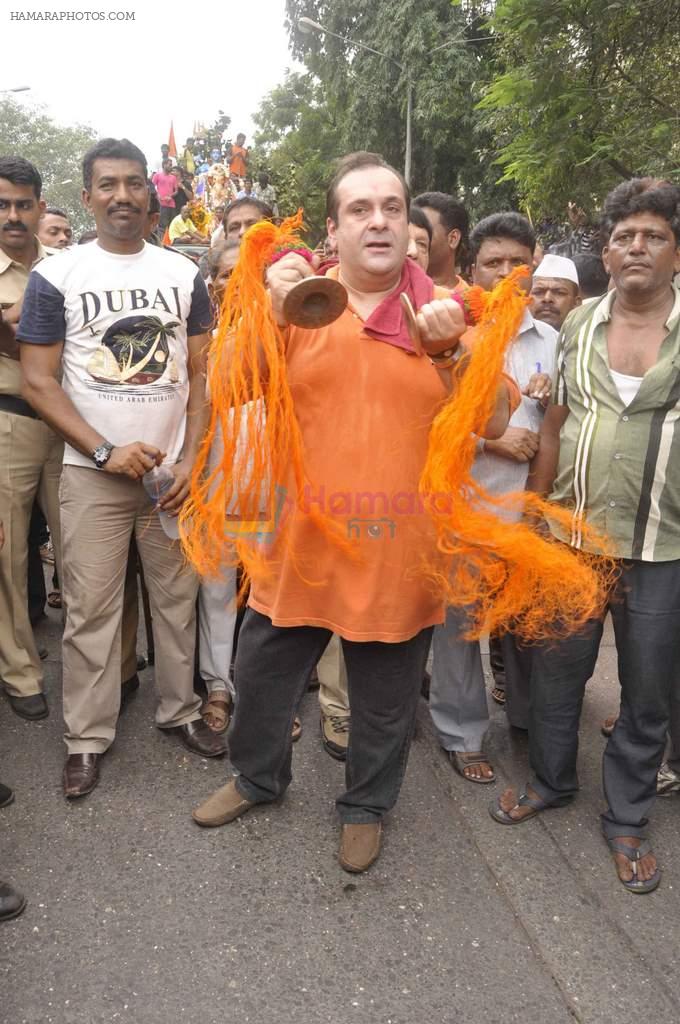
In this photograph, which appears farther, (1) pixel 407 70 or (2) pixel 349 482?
(1) pixel 407 70

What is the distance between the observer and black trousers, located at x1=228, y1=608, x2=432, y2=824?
2.54 m

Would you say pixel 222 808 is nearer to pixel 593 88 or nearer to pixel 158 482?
pixel 158 482

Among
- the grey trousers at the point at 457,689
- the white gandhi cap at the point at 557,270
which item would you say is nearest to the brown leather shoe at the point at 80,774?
the grey trousers at the point at 457,689

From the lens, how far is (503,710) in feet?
12.5

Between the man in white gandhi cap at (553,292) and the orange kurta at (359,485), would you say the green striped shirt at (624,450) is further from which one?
the man in white gandhi cap at (553,292)

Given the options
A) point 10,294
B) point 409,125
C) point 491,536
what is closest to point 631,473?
point 491,536

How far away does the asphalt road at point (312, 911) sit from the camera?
213 centimetres

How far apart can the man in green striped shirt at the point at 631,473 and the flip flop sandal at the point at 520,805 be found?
0.79 feet

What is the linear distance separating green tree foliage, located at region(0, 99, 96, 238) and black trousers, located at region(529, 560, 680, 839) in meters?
56.0

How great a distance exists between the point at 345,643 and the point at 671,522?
111cm

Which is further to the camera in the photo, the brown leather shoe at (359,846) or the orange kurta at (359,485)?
the brown leather shoe at (359,846)

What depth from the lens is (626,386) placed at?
256 centimetres

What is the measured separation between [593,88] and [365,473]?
7432mm

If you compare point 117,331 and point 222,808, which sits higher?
point 117,331
